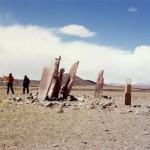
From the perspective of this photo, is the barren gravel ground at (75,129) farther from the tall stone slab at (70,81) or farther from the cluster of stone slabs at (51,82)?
the tall stone slab at (70,81)

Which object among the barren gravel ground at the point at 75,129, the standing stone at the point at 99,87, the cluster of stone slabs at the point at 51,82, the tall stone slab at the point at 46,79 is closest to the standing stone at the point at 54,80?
the cluster of stone slabs at the point at 51,82

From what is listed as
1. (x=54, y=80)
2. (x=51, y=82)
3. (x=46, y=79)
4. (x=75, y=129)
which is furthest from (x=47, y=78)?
(x=75, y=129)

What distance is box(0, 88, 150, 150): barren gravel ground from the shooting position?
1101 centimetres

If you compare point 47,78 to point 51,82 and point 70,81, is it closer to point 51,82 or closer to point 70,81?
point 51,82

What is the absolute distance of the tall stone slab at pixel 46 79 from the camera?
2394 cm

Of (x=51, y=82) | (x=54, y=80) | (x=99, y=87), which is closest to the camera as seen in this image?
(x=51, y=82)

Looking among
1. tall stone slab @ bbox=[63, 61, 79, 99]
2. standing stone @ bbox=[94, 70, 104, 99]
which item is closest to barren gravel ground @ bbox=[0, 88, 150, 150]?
tall stone slab @ bbox=[63, 61, 79, 99]

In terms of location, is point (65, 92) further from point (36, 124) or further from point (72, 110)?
point (36, 124)

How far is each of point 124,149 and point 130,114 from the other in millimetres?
6874

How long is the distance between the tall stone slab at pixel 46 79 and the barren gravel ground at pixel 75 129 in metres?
5.44

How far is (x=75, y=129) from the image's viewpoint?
43.7ft

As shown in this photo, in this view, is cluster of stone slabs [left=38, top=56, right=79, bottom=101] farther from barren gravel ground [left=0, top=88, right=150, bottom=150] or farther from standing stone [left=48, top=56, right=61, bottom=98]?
barren gravel ground [left=0, top=88, right=150, bottom=150]

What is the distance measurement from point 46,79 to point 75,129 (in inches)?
461

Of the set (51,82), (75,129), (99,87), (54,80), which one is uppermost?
(54,80)
